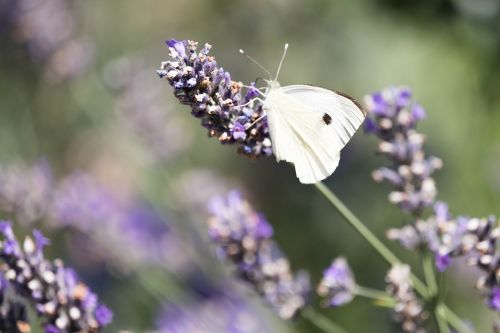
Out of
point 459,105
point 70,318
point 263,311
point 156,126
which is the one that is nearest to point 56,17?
point 156,126

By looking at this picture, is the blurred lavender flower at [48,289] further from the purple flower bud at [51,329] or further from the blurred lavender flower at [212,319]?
the blurred lavender flower at [212,319]

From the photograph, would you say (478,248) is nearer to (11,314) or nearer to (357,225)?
(357,225)

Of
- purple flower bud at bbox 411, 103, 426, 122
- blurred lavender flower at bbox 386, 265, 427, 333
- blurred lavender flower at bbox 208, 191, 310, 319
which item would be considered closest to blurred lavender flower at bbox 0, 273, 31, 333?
blurred lavender flower at bbox 208, 191, 310, 319

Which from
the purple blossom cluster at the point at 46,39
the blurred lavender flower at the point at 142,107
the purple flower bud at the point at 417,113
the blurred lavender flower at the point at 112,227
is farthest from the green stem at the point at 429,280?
the purple blossom cluster at the point at 46,39

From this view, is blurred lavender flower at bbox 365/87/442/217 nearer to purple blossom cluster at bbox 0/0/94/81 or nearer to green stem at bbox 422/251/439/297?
green stem at bbox 422/251/439/297

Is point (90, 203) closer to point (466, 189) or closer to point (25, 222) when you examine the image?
point (25, 222)

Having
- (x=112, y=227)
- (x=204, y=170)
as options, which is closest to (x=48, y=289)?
(x=112, y=227)

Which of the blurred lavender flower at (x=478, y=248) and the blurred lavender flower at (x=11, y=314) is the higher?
the blurred lavender flower at (x=478, y=248)
